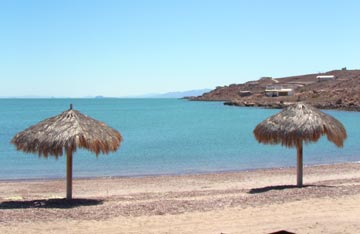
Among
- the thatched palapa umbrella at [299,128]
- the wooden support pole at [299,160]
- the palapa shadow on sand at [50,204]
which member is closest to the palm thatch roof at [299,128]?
the thatched palapa umbrella at [299,128]

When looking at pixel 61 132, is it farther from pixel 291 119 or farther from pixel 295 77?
pixel 295 77

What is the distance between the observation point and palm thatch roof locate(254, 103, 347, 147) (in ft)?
46.9

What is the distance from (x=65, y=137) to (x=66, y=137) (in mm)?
26

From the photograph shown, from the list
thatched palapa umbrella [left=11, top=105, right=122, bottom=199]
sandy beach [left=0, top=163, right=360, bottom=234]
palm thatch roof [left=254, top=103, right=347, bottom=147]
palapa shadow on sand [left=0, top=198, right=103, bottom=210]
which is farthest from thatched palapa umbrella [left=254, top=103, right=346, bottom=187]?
palapa shadow on sand [left=0, top=198, right=103, bottom=210]

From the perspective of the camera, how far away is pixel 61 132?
1218cm

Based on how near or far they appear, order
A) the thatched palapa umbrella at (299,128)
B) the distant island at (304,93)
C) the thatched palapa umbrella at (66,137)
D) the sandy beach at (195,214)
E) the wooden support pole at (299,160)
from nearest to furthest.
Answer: the sandy beach at (195,214) < the thatched palapa umbrella at (66,137) < the thatched palapa umbrella at (299,128) < the wooden support pole at (299,160) < the distant island at (304,93)

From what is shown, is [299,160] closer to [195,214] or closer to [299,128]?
[299,128]

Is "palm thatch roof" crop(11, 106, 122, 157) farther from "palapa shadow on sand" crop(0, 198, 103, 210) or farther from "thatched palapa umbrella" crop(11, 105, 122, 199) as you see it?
"palapa shadow on sand" crop(0, 198, 103, 210)

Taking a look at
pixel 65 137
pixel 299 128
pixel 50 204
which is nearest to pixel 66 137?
pixel 65 137

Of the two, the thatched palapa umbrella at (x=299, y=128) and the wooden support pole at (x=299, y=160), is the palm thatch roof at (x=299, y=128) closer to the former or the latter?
the thatched palapa umbrella at (x=299, y=128)

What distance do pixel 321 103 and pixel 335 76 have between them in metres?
54.2

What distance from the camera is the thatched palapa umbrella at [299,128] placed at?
14.3 meters

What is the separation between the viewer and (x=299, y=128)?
14.3 meters

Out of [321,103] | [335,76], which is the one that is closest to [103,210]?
[321,103]
